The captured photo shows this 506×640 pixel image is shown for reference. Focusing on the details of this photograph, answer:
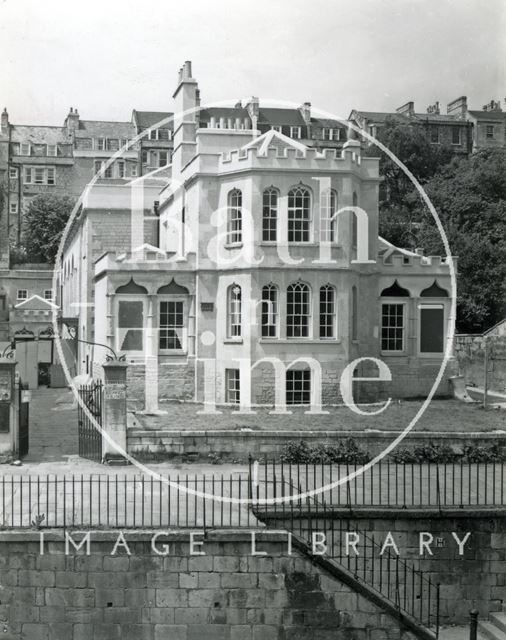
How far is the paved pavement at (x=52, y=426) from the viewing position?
2075cm

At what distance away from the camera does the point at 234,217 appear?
28.3 meters

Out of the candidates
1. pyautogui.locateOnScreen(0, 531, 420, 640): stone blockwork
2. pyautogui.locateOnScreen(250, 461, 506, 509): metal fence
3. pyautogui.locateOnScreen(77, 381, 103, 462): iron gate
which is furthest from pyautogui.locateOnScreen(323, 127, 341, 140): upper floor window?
pyautogui.locateOnScreen(0, 531, 420, 640): stone blockwork

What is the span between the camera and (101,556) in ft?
43.8

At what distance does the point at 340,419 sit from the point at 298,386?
8.65 ft

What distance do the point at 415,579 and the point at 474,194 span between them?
1265 inches

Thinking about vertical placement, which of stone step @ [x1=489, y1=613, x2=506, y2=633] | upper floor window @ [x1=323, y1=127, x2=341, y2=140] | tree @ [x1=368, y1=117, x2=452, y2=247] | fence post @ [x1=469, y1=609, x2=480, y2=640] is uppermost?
upper floor window @ [x1=323, y1=127, x2=341, y2=140]

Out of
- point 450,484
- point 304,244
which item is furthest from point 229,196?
point 450,484

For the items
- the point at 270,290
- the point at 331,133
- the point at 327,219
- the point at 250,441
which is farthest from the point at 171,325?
the point at 331,133


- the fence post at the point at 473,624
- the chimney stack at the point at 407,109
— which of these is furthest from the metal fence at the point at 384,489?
the chimney stack at the point at 407,109

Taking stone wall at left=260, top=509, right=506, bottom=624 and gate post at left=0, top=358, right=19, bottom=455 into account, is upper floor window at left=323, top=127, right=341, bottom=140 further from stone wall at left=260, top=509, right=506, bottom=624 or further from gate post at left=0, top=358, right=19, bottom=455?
stone wall at left=260, top=509, right=506, bottom=624

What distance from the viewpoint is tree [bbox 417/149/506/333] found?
128 feet

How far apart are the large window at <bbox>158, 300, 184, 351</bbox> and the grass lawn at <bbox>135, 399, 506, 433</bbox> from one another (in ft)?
6.77

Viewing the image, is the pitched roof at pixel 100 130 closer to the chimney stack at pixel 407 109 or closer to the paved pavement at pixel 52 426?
the chimney stack at pixel 407 109

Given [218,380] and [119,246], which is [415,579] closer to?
[218,380]
